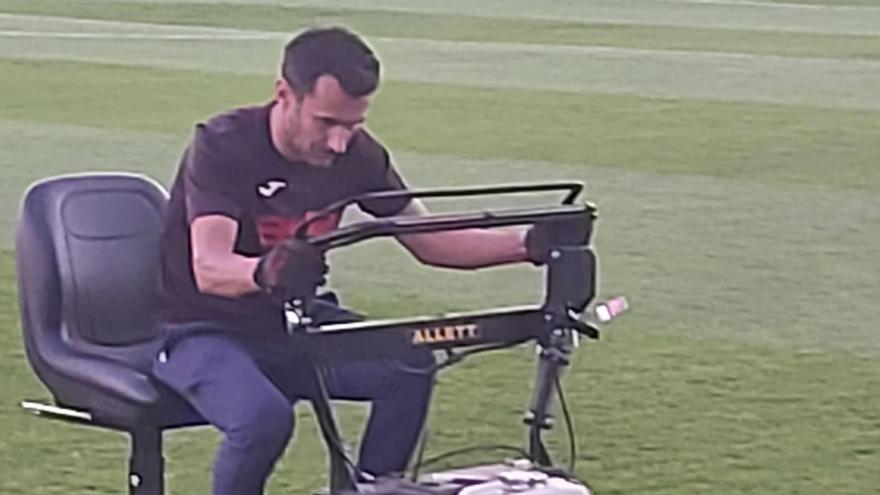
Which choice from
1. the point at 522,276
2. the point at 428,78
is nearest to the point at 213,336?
the point at 522,276

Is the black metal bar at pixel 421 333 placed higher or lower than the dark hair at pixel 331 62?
lower

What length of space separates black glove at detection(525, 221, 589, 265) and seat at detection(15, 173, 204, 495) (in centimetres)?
97

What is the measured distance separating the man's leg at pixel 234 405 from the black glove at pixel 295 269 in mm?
457

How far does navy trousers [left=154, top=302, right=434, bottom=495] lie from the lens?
5539 mm

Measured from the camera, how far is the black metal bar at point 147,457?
580 centimetres

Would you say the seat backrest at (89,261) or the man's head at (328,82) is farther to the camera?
the seat backrest at (89,261)

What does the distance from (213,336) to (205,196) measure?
0.36 metres

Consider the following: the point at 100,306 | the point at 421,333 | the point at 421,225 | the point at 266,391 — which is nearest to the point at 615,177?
the point at 100,306

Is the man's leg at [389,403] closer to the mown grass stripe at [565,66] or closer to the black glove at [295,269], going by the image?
the black glove at [295,269]

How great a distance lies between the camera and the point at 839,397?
28.4 feet

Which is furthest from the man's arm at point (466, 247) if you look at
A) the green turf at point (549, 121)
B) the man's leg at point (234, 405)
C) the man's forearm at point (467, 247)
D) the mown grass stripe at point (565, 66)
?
the mown grass stripe at point (565, 66)

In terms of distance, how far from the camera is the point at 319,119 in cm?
539

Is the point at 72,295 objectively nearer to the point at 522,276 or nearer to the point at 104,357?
the point at 104,357

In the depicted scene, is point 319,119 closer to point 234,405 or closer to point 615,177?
point 234,405
